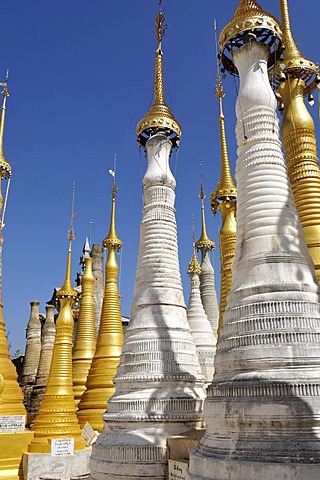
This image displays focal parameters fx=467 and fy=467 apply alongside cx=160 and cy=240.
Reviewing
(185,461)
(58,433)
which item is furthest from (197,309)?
(185,461)

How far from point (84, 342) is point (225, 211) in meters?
9.78

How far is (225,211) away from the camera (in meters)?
16.4

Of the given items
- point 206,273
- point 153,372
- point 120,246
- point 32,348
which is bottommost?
point 153,372

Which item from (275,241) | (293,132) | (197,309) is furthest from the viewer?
(197,309)

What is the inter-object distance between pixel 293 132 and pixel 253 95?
10.3 ft

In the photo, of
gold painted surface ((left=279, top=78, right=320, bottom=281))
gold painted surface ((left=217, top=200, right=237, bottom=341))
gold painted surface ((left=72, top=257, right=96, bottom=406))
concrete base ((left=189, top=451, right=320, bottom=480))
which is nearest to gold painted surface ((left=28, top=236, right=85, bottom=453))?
gold painted surface ((left=72, top=257, right=96, bottom=406))

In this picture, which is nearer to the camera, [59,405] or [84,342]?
[59,405]

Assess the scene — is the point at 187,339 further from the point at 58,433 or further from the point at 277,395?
the point at 58,433

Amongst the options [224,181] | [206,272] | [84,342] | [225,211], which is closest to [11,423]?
[84,342]

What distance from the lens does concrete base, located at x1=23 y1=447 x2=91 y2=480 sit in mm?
14040

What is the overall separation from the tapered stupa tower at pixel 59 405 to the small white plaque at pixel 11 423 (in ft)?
1.60

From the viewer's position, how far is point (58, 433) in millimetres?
15047

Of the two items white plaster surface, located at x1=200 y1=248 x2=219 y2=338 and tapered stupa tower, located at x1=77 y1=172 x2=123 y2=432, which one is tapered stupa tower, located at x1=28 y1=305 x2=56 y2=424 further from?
white plaster surface, located at x1=200 y1=248 x2=219 y2=338

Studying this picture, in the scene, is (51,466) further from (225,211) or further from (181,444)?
(225,211)
